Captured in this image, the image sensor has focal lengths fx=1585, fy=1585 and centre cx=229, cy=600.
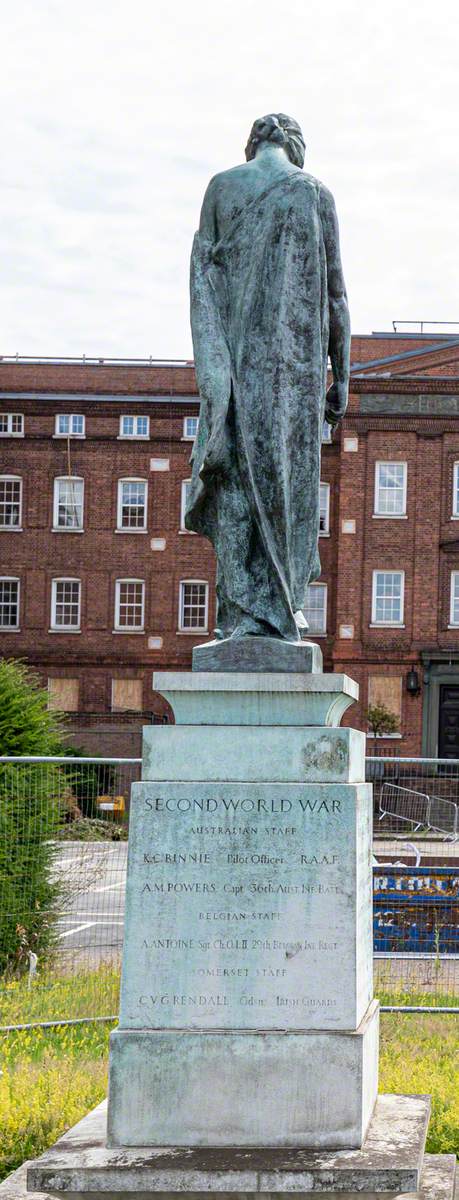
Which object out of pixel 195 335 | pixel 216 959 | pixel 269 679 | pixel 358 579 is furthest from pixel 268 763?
Result: pixel 358 579

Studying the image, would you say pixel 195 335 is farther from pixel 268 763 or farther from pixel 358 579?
pixel 358 579

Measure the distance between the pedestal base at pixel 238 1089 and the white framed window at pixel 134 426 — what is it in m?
53.1

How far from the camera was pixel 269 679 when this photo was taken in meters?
6.62

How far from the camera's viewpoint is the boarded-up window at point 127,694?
57000mm

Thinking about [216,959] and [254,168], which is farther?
[254,168]

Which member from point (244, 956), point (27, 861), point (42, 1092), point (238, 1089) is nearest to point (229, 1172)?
point (238, 1089)

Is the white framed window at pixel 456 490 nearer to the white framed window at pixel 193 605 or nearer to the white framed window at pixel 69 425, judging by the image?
the white framed window at pixel 193 605

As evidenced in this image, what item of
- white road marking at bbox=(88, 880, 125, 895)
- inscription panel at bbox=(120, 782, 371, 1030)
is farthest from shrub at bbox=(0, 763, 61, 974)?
inscription panel at bbox=(120, 782, 371, 1030)

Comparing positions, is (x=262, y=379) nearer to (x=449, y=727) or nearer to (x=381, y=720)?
(x=381, y=720)

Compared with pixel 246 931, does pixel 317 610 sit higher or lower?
higher

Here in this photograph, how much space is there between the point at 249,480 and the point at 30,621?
171ft

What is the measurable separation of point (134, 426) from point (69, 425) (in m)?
2.43

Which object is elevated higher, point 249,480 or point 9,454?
point 9,454

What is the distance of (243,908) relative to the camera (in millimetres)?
6438
